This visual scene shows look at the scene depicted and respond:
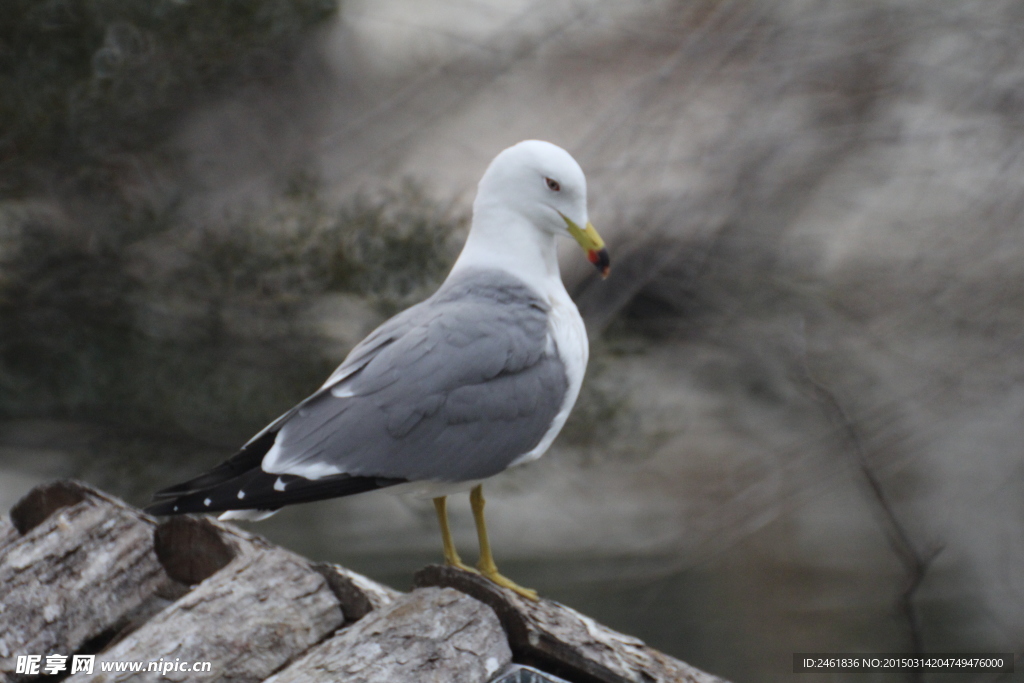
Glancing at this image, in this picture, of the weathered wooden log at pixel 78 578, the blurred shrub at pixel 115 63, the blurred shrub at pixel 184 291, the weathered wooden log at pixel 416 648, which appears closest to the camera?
the weathered wooden log at pixel 416 648

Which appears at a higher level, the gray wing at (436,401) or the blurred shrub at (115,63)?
the blurred shrub at (115,63)

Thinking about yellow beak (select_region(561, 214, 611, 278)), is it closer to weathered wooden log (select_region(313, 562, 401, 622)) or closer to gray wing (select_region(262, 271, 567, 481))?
gray wing (select_region(262, 271, 567, 481))

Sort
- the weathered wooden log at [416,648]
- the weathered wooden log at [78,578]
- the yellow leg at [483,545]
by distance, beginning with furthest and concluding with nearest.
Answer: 1. the yellow leg at [483,545]
2. the weathered wooden log at [78,578]
3. the weathered wooden log at [416,648]

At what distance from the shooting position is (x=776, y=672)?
8.93ft

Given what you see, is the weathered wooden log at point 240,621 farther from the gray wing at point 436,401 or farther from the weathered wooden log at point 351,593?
the gray wing at point 436,401

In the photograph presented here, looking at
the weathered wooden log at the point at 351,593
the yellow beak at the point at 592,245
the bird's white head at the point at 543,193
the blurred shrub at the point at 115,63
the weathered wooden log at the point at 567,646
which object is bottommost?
the weathered wooden log at the point at 567,646

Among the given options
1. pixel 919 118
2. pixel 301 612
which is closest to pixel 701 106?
pixel 919 118

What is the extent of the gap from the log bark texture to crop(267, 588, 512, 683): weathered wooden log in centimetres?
6

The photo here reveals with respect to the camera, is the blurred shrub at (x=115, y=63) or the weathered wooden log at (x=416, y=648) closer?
the weathered wooden log at (x=416, y=648)

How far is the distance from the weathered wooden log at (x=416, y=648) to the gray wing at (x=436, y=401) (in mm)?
156

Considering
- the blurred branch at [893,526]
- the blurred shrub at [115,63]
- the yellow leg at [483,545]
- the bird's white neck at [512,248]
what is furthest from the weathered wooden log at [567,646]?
the blurred shrub at [115,63]

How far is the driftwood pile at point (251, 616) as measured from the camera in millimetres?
1033

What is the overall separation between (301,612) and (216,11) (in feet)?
6.00

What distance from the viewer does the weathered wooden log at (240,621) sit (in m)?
1.05
